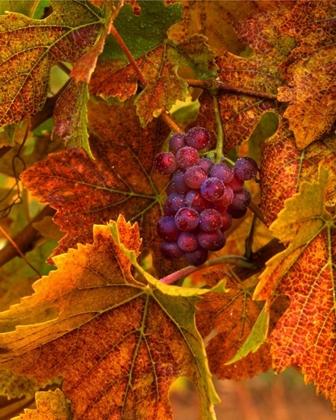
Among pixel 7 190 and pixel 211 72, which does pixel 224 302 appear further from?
pixel 7 190

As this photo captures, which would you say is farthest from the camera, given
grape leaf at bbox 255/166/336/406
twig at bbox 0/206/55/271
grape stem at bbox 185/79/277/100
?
twig at bbox 0/206/55/271

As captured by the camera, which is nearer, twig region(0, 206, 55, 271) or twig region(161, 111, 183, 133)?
twig region(161, 111, 183, 133)

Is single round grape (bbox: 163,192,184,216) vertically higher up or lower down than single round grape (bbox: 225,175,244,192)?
higher up

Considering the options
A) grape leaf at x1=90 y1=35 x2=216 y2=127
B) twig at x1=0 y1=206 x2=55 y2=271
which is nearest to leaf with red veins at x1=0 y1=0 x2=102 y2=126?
grape leaf at x1=90 y1=35 x2=216 y2=127

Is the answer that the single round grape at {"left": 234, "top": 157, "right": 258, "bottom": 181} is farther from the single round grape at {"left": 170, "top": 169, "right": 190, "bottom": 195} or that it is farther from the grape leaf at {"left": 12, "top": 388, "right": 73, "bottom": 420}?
the grape leaf at {"left": 12, "top": 388, "right": 73, "bottom": 420}

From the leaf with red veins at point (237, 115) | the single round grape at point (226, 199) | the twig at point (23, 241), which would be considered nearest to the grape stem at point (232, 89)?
the leaf with red veins at point (237, 115)

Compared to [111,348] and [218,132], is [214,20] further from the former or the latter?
[111,348]

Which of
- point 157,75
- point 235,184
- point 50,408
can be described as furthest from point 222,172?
point 50,408

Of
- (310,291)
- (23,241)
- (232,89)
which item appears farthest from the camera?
(23,241)
